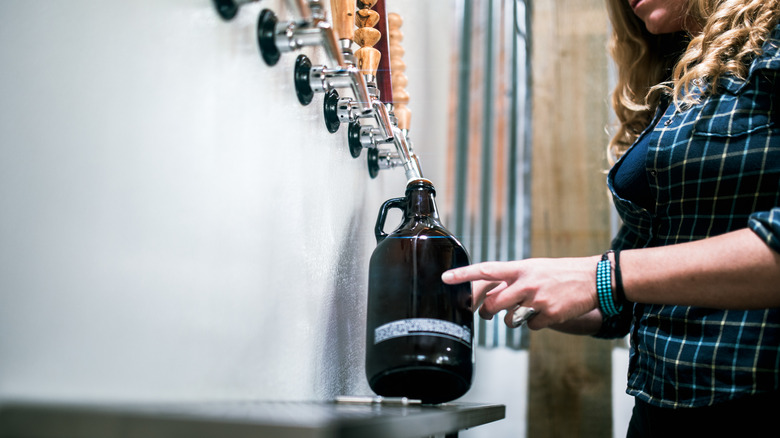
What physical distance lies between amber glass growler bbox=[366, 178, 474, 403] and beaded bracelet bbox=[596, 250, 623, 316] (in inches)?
6.1

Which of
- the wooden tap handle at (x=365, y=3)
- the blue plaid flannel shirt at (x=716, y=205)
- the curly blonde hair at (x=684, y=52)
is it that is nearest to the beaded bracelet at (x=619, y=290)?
the blue plaid flannel shirt at (x=716, y=205)

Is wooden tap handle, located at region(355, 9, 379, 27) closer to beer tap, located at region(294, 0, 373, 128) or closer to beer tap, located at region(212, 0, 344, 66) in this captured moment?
beer tap, located at region(294, 0, 373, 128)

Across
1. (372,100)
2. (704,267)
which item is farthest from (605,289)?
(372,100)

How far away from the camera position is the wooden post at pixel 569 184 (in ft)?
6.35

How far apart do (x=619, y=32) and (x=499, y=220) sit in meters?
0.99

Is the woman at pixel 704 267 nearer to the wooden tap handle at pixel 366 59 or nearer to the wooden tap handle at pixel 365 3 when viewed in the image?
the wooden tap handle at pixel 366 59

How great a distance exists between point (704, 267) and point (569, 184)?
1501 mm

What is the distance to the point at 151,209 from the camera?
0.43 meters

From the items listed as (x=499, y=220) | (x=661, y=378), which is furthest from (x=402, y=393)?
(x=499, y=220)

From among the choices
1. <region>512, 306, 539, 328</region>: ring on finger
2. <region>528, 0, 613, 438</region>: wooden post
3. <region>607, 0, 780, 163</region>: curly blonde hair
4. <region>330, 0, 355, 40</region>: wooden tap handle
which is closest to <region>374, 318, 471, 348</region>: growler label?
<region>512, 306, 539, 328</region>: ring on finger

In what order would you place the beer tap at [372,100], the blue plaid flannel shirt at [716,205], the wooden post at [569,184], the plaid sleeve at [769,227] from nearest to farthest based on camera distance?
the plaid sleeve at [769,227] → the blue plaid flannel shirt at [716,205] → the beer tap at [372,100] → the wooden post at [569,184]

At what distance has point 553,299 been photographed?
684 mm

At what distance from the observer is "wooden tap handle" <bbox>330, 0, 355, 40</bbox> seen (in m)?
0.76

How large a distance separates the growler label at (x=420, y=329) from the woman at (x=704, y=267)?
5cm
